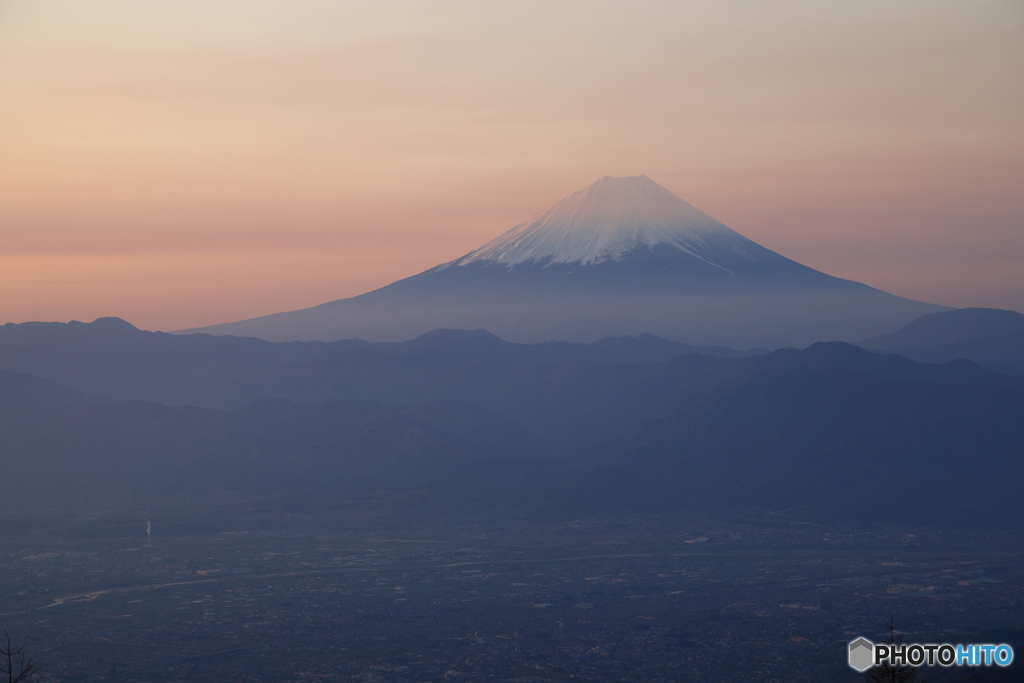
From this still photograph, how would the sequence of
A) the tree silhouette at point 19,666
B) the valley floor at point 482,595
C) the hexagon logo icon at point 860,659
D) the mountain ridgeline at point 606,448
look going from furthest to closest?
the mountain ridgeline at point 606,448
the valley floor at point 482,595
the tree silhouette at point 19,666
the hexagon logo icon at point 860,659

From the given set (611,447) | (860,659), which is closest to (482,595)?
(860,659)

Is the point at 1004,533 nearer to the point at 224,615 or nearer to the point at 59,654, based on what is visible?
the point at 224,615

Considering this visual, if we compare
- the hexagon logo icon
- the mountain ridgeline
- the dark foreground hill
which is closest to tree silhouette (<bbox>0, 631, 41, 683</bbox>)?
the hexagon logo icon

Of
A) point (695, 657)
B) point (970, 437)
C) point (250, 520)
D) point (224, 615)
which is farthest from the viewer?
point (970, 437)

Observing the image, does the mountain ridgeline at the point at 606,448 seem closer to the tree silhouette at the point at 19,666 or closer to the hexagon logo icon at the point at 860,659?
the tree silhouette at the point at 19,666

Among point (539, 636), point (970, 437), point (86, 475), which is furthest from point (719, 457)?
point (86, 475)

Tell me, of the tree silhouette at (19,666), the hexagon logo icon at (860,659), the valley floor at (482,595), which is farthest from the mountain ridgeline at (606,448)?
the hexagon logo icon at (860,659)
